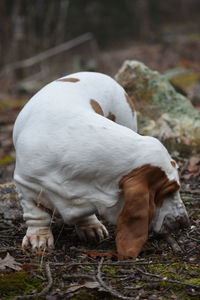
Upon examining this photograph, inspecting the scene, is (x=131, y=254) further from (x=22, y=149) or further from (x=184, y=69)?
(x=184, y=69)

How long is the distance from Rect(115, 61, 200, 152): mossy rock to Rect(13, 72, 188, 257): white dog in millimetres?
3038

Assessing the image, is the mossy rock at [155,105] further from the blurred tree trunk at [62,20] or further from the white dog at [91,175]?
the blurred tree trunk at [62,20]

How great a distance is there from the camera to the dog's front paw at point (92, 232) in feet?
13.2

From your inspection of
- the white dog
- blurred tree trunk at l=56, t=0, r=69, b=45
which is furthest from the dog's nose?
blurred tree trunk at l=56, t=0, r=69, b=45

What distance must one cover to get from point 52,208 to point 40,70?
38.7 feet

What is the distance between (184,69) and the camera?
49.0 feet

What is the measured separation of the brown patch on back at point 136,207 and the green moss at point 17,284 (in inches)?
28.2

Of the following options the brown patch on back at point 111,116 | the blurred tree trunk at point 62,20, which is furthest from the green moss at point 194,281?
the blurred tree trunk at point 62,20

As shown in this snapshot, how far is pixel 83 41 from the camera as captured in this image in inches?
601

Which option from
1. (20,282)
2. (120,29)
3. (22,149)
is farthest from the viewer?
(120,29)

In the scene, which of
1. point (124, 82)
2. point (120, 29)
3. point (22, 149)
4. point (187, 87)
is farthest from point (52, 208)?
point (120, 29)

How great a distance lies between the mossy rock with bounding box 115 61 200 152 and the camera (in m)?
6.70

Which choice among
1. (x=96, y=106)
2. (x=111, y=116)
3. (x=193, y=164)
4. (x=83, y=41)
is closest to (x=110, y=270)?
(x=96, y=106)

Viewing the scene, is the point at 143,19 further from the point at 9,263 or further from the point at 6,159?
the point at 9,263
